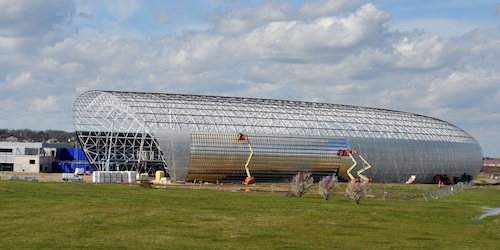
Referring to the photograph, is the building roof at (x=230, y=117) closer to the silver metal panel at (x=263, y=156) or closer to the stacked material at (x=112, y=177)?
the silver metal panel at (x=263, y=156)

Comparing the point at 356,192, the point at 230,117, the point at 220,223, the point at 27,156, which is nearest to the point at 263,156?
the point at 230,117

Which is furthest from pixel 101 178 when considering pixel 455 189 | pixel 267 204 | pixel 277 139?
pixel 455 189

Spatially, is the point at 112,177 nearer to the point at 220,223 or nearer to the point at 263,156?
the point at 263,156

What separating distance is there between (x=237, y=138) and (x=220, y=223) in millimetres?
77611

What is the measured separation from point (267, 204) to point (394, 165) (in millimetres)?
83701

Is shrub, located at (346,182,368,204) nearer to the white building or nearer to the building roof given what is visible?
the building roof

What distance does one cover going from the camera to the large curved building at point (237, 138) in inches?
5113

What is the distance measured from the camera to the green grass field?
151 ft

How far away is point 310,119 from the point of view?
150000 mm

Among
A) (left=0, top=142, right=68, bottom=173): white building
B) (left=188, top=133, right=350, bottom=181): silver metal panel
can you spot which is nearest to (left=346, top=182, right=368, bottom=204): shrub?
(left=188, top=133, right=350, bottom=181): silver metal panel

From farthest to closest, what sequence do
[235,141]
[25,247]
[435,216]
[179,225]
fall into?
1. [235,141]
2. [435,216]
3. [179,225]
4. [25,247]

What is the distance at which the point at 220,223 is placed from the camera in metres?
55.2

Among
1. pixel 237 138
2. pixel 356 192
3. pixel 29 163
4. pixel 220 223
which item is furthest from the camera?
pixel 29 163

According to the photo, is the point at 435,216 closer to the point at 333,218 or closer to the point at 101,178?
the point at 333,218
